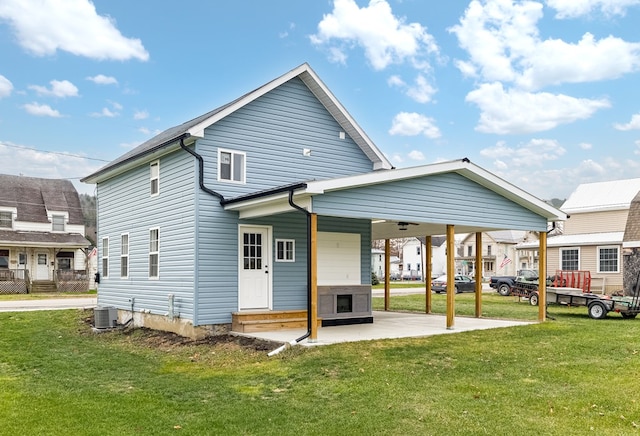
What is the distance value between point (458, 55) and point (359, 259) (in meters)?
10.8

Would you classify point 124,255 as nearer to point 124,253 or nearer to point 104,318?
point 124,253

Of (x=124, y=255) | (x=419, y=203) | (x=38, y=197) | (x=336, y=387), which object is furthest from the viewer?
(x=38, y=197)

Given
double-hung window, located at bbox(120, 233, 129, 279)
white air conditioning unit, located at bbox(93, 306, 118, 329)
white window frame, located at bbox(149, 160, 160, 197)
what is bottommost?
white air conditioning unit, located at bbox(93, 306, 118, 329)

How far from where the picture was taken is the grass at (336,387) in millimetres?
6047

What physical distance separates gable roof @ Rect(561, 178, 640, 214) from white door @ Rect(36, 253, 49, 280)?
31689 mm

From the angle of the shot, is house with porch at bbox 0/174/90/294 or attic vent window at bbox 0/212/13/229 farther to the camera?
attic vent window at bbox 0/212/13/229

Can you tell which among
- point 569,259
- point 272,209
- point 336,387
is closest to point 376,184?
point 272,209

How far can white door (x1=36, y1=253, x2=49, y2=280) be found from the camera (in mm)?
36031

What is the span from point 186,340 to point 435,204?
6264mm

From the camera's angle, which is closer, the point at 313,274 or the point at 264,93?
the point at 313,274

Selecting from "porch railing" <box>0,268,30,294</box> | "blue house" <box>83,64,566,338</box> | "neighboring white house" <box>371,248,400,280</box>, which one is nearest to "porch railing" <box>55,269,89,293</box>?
"porch railing" <box>0,268,30,294</box>

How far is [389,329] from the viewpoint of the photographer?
42.9ft

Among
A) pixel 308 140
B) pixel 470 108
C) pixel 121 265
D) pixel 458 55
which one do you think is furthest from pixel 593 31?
pixel 121 265

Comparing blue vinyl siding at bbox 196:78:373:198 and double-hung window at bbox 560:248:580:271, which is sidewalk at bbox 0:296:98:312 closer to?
blue vinyl siding at bbox 196:78:373:198
